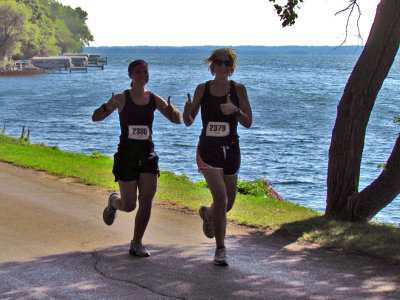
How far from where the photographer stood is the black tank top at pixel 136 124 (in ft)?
20.1

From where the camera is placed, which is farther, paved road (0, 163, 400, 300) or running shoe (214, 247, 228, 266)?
running shoe (214, 247, 228, 266)

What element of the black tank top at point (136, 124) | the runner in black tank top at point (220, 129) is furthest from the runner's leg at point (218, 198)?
the black tank top at point (136, 124)

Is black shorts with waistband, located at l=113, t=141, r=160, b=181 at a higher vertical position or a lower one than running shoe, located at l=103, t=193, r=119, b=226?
higher

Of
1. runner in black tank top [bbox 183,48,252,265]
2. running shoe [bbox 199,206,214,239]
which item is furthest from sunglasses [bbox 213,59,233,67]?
running shoe [bbox 199,206,214,239]

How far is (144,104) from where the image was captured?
244 inches

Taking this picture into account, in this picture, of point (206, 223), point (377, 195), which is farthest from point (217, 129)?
point (377, 195)

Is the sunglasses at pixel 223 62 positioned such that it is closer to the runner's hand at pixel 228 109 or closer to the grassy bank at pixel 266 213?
the runner's hand at pixel 228 109

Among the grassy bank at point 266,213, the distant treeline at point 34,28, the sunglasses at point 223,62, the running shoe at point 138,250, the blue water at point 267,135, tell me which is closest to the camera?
the sunglasses at point 223,62

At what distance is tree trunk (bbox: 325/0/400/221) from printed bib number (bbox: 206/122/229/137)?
2.93 metres

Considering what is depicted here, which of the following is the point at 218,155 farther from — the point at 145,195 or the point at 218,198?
the point at 145,195

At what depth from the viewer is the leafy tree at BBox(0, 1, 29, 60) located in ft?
368

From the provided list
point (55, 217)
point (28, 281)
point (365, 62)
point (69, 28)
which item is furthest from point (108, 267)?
point (69, 28)

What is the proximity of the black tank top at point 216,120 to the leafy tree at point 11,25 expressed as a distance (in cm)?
11303

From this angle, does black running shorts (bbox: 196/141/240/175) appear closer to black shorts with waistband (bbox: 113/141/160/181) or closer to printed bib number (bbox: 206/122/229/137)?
printed bib number (bbox: 206/122/229/137)
